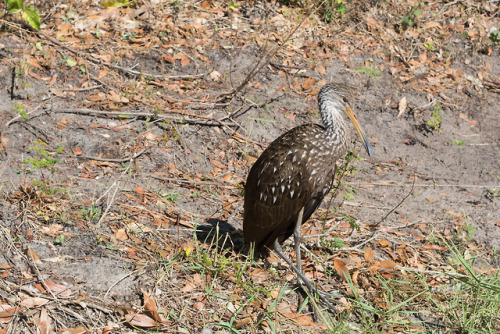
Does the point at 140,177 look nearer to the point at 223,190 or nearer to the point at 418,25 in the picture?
the point at 223,190

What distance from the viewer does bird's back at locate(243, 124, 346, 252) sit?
4.23 m

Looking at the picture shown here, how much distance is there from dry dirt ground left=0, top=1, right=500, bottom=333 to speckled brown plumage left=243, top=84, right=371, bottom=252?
0.60m

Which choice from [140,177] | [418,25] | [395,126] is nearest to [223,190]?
[140,177]

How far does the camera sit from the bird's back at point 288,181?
423 cm

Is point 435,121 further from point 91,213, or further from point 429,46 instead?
point 91,213

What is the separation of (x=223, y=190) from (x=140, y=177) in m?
0.89

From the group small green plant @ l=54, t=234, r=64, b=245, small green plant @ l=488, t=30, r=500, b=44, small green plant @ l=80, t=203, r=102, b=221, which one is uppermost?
small green plant @ l=488, t=30, r=500, b=44

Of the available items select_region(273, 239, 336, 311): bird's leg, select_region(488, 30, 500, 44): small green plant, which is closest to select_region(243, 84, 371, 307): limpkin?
select_region(273, 239, 336, 311): bird's leg

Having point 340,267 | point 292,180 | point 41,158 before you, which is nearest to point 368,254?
point 340,267

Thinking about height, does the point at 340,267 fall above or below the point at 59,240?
below

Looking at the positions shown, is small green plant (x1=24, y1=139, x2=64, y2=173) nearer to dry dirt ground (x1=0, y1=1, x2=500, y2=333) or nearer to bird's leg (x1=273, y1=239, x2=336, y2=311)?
dry dirt ground (x1=0, y1=1, x2=500, y2=333)

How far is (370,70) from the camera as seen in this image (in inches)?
315

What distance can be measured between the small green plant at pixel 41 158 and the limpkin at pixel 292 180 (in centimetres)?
184

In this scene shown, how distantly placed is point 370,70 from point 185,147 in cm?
349
